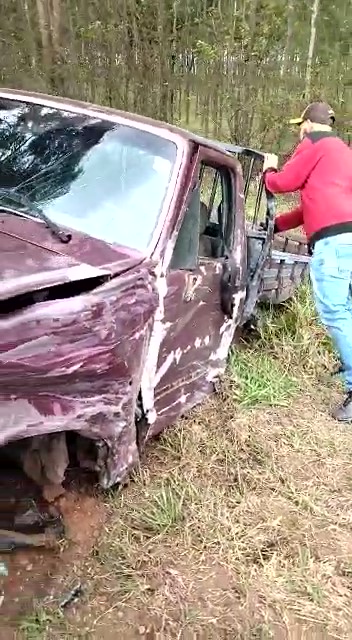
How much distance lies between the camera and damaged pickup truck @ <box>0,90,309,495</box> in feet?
8.15

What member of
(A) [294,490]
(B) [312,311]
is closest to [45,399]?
(A) [294,490]

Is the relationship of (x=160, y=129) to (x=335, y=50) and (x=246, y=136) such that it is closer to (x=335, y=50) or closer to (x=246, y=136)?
(x=246, y=136)

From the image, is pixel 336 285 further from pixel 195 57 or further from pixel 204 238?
pixel 195 57

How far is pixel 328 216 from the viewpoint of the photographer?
4.31 m

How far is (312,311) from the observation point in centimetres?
532

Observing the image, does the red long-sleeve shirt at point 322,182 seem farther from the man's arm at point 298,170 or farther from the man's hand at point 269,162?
the man's hand at point 269,162

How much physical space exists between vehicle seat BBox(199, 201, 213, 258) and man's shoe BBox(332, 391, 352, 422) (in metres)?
1.28

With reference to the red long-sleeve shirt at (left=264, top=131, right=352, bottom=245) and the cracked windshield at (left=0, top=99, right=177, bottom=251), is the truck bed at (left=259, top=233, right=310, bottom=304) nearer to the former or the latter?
the red long-sleeve shirt at (left=264, top=131, right=352, bottom=245)

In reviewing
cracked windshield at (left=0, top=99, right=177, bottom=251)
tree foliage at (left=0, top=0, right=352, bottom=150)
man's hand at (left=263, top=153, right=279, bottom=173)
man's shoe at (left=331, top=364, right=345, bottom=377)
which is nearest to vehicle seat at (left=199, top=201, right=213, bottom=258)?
cracked windshield at (left=0, top=99, right=177, bottom=251)

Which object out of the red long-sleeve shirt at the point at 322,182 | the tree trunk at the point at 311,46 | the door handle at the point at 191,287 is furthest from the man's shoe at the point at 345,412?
the tree trunk at the point at 311,46

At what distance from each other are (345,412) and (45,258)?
7.97 ft

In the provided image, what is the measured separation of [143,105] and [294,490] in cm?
767

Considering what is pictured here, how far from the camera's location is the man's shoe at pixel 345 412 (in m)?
4.43

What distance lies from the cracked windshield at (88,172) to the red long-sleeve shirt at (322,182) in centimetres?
117
